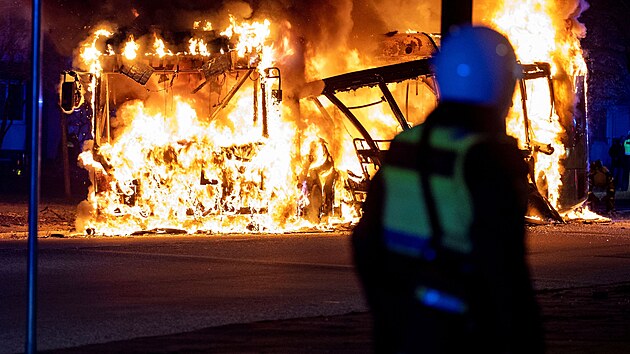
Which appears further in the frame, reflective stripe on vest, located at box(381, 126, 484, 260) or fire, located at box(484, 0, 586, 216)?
fire, located at box(484, 0, 586, 216)

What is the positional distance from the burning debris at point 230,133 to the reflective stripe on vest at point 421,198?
15.6 meters

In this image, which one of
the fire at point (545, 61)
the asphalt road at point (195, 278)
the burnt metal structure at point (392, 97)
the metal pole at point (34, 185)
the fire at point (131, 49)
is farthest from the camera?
the fire at point (545, 61)

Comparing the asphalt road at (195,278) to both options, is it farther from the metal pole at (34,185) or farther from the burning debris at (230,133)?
the metal pole at (34,185)

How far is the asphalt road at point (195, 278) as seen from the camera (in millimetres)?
9477

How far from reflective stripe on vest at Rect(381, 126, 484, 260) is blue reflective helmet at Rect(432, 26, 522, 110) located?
0.39ft

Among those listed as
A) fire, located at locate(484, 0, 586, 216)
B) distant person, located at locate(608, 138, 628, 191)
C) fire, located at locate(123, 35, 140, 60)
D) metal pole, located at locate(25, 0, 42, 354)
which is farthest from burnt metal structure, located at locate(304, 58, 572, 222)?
distant person, located at locate(608, 138, 628, 191)

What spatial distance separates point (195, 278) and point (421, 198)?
909 centimetres

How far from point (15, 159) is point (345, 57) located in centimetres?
2490

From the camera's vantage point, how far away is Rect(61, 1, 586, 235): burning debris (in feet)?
65.9

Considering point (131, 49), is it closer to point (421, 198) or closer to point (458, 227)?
point (421, 198)

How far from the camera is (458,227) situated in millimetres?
3572

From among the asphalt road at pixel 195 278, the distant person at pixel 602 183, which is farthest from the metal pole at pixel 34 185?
the distant person at pixel 602 183

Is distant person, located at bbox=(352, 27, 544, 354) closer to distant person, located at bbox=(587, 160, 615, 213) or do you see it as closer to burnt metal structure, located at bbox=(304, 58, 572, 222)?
burnt metal structure, located at bbox=(304, 58, 572, 222)

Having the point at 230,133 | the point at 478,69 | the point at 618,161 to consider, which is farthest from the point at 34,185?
the point at 618,161
